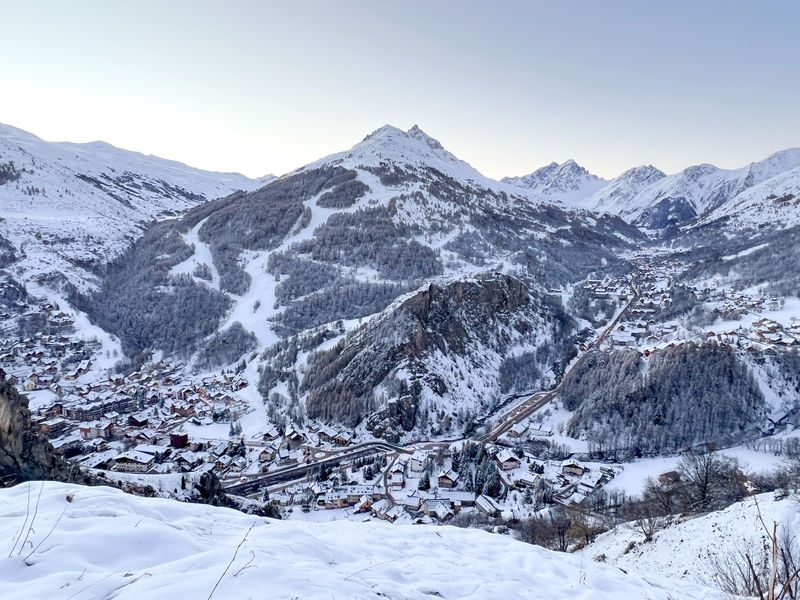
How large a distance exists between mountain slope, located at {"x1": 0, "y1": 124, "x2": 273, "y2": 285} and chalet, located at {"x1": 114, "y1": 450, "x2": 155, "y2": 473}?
53.3 m

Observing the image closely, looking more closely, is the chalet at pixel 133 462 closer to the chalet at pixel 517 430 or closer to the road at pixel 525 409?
the road at pixel 525 409

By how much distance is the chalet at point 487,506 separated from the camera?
83.9ft

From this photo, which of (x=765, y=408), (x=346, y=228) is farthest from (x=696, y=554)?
(x=346, y=228)

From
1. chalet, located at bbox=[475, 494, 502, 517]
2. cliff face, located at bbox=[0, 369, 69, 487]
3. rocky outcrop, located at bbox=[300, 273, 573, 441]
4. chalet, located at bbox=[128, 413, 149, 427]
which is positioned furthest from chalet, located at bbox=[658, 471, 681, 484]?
chalet, located at bbox=[128, 413, 149, 427]

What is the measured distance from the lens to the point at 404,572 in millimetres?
5148

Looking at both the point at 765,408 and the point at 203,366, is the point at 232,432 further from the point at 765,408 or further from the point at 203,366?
the point at 765,408

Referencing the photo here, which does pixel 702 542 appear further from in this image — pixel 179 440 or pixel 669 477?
pixel 179 440

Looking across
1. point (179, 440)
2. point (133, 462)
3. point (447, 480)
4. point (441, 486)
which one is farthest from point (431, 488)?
point (133, 462)

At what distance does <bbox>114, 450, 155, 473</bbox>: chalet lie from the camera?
29.2 metres

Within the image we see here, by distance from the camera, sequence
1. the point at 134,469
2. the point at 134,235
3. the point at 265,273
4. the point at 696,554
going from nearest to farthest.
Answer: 1. the point at 696,554
2. the point at 134,469
3. the point at 265,273
4. the point at 134,235

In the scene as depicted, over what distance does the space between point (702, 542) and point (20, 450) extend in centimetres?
1983

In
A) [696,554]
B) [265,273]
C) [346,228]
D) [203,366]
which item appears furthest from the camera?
[346,228]

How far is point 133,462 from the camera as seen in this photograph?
96.6ft

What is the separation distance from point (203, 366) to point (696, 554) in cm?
5548
